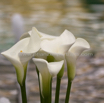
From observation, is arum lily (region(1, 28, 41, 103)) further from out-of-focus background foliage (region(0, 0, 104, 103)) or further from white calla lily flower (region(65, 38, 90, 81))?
out-of-focus background foliage (region(0, 0, 104, 103))

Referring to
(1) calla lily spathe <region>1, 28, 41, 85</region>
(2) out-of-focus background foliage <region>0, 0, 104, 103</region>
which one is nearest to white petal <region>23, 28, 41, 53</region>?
(1) calla lily spathe <region>1, 28, 41, 85</region>

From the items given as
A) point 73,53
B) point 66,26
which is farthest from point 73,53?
point 66,26

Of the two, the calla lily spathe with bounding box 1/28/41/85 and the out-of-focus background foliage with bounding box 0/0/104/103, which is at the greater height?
the calla lily spathe with bounding box 1/28/41/85

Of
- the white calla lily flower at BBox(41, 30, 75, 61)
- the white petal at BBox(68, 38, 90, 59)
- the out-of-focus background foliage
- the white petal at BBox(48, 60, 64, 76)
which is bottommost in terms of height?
the out-of-focus background foliage

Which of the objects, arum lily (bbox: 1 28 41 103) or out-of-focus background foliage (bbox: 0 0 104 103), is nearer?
arum lily (bbox: 1 28 41 103)

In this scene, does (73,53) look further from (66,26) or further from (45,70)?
(66,26)

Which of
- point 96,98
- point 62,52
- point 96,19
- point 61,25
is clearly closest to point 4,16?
point 61,25
